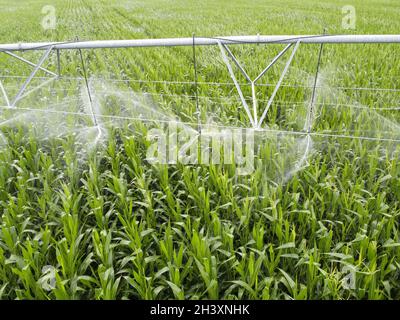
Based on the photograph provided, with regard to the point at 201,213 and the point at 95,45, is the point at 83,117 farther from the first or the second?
the point at 201,213

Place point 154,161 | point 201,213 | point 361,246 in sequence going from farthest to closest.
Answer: point 154,161 < point 201,213 < point 361,246

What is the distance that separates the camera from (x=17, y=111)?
3766mm

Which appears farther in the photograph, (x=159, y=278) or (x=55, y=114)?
Answer: (x=55, y=114)

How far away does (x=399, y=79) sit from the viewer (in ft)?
14.5

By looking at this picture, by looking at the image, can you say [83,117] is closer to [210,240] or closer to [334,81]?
[210,240]

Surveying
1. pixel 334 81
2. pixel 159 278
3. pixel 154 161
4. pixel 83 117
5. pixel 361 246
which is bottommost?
pixel 159 278

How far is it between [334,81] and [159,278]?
347 cm

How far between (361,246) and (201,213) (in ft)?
2.73

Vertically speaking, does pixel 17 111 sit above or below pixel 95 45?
below

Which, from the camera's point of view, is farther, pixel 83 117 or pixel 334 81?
pixel 334 81

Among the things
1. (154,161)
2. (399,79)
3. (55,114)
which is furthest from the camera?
(399,79)

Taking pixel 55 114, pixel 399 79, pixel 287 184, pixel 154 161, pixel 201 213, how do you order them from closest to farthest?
pixel 201 213, pixel 287 184, pixel 154 161, pixel 55 114, pixel 399 79
